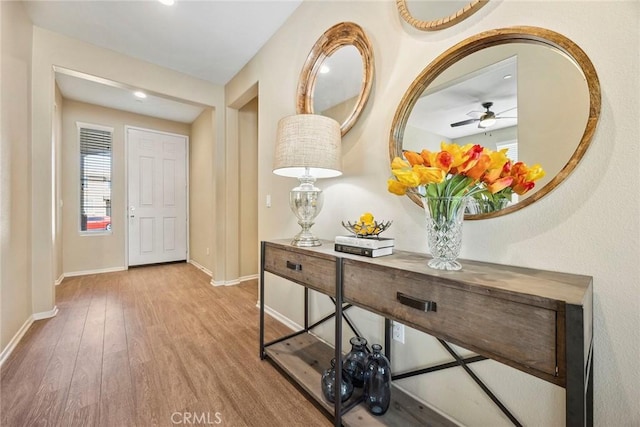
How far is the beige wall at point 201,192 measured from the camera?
3991 millimetres

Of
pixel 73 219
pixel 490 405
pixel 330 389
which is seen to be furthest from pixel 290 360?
pixel 73 219

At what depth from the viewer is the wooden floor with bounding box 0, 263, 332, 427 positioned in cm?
126

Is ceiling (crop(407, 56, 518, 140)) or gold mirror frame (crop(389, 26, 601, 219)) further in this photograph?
ceiling (crop(407, 56, 518, 140))

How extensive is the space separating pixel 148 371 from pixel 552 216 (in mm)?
2205

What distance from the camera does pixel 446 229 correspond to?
0.92 meters

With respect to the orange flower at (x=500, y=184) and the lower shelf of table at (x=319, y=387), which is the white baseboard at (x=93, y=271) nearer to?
the lower shelf of table at (x=319, y=387)

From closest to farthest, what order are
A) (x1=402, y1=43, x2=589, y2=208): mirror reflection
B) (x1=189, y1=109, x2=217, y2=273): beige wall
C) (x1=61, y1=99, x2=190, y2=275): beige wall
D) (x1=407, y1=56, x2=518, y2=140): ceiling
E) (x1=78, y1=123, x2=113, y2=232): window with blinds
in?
(x1=402, y1=43, x2=589, y2=208): mirror reflection, (x1=407, y1=56, x2=518, y2=140): ceiling, (x1=61, y1=99, x2=190, y2=275): beige wall, (x1=78, y1=123, x2=113, y2=232): window with blinds, (x1=189, y1=109, x2=217, y2=273): beige wall

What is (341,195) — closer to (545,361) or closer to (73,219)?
(545,361)

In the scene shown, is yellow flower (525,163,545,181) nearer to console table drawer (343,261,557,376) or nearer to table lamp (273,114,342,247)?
console table drawer (343,261,557,376)

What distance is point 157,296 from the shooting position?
2912mm

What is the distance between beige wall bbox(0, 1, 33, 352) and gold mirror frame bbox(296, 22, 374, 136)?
2.04m

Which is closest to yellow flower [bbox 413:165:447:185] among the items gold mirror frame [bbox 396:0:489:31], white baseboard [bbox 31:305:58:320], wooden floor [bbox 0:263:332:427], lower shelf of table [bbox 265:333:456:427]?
gold mirror frame [bbox 396:0:489:31]

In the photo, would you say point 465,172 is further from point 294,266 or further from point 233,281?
Answer: point 233,281

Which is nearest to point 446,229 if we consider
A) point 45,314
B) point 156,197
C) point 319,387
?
point 319,387
